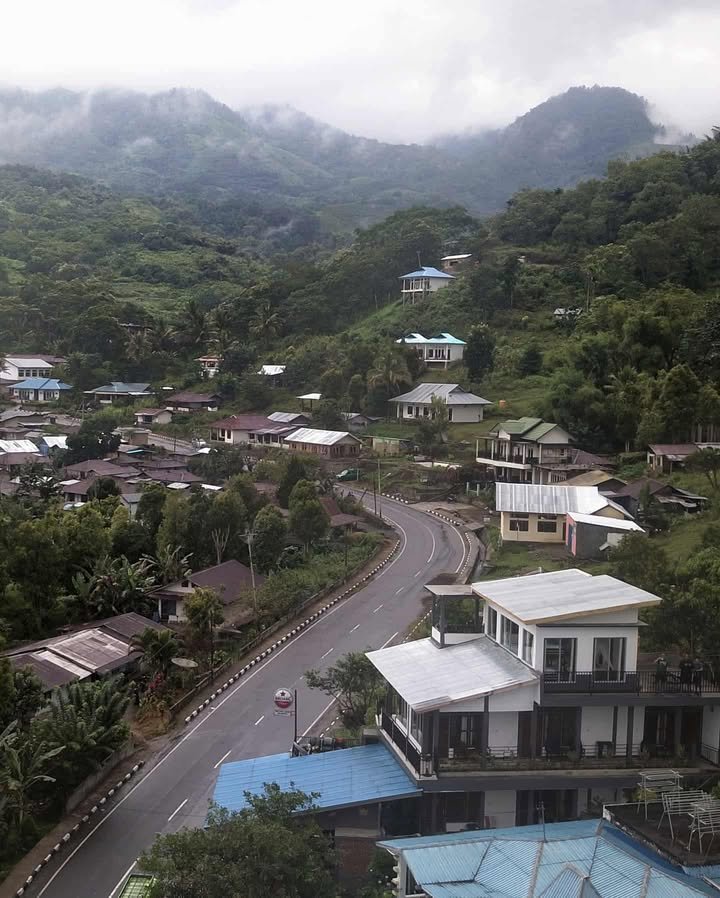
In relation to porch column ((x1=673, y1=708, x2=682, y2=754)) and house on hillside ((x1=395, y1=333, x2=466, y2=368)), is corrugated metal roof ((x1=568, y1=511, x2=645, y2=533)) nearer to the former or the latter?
Result: porch column ((x1=673, y1=708, x2=682, y2=754))

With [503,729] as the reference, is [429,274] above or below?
above

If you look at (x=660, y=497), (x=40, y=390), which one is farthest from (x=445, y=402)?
(x=40, y=390)

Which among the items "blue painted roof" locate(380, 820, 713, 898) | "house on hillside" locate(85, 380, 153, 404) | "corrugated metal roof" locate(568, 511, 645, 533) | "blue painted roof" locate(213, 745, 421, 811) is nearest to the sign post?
"blue painted roof" locate(213, 745, 421, 811)

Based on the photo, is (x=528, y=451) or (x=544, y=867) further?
(x=528, y=451)

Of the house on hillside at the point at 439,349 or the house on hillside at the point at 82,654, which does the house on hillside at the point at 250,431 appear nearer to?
the house on hillside at the point at 439,349

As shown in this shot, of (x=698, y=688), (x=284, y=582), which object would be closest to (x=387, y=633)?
(x=284, y=582)

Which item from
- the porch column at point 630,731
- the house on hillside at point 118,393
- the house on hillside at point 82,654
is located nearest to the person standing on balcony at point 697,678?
the porch column at point 630,731

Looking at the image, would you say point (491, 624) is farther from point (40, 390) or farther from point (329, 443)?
point (40, 390)

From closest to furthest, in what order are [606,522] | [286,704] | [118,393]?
[286,704]
[606,522]
[118,393]

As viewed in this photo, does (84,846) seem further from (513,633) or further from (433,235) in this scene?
(433,235)
